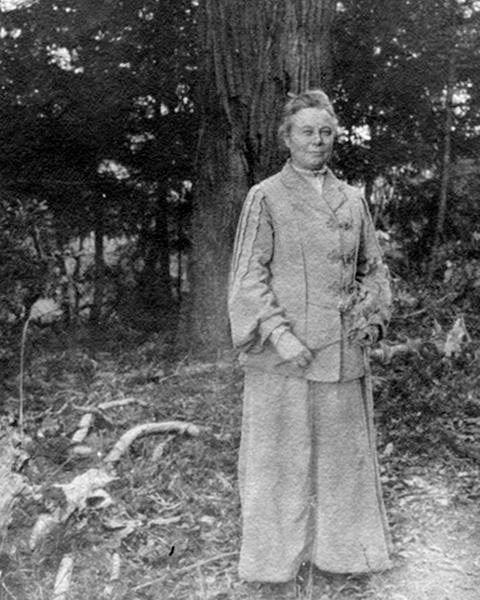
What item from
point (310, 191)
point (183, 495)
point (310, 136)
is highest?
point (310, 136)

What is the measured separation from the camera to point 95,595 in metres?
4.05

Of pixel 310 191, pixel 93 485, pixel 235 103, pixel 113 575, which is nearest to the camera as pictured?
pixel 310 191

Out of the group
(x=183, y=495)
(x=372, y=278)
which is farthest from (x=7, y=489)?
(x=372, y=278)

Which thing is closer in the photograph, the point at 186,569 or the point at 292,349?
the point at 292,349

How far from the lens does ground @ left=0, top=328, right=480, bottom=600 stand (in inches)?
161

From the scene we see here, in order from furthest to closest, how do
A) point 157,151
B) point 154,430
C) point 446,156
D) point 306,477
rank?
point 446,156, point 157,151, point 154,430, point 306,477

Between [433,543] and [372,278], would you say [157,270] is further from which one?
[372,278]

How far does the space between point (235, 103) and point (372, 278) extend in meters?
2.27

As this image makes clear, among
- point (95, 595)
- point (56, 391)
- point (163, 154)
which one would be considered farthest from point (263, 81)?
point (95, 595)

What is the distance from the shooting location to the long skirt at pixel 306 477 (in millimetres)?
3814

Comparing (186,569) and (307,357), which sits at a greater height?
(307,357)

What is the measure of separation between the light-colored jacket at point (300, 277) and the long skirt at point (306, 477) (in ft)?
0.46

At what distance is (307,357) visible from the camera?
12.1ft

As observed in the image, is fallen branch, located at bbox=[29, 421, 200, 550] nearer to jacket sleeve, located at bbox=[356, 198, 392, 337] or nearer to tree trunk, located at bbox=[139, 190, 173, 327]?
jacket sleeve, located at bbox=[356, 198, 392, 337]
